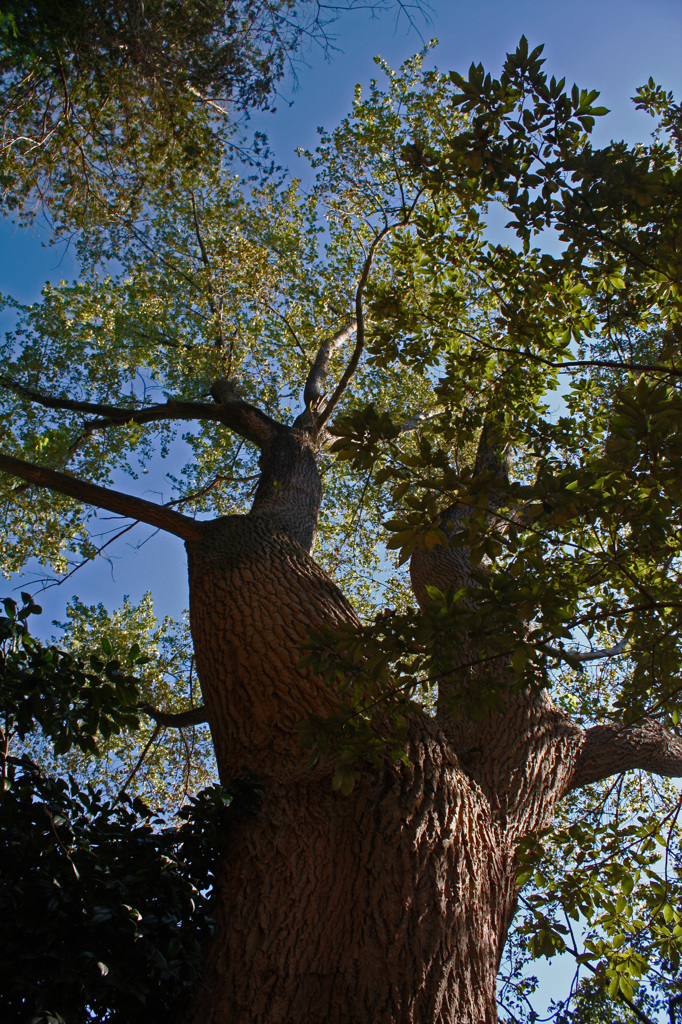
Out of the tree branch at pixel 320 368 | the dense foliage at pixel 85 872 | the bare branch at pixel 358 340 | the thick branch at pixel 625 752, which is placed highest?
the tree branch at pixel 320 368

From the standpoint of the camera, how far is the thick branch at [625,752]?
378cm

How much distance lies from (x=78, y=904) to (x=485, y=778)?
6.64 feet

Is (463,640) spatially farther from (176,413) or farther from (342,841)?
(176,413)

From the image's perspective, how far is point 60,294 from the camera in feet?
25.2

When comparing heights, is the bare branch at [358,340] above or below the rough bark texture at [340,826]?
above

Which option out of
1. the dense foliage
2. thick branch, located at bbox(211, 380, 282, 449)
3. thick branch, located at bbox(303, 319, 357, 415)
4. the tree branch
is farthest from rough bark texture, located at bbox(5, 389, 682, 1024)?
thick branch, located at bbox(303, 319, 357, 415)

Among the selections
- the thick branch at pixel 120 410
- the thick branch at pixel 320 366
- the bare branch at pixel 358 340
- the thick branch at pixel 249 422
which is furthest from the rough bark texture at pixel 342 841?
the thick branch at pixel 320 366

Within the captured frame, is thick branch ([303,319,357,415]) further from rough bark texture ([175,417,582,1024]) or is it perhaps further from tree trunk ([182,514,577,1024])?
tree trunk ([182,514,577,1024])

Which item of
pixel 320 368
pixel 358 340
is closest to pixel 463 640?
pixel 358 340

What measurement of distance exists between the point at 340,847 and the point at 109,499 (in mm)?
2829

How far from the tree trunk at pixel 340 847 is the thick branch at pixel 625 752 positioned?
1.14 feet

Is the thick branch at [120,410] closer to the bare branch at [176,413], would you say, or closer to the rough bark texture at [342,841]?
the bare branch at [176,413]

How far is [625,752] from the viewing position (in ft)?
12.9

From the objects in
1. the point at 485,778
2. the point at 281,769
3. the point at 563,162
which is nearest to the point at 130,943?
the point at 281,769
